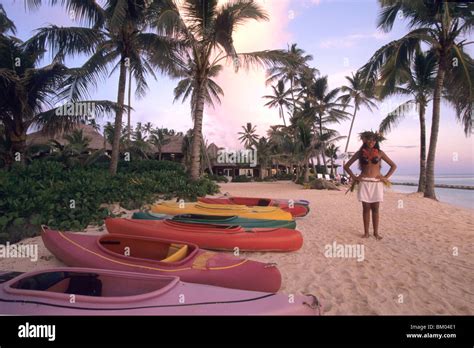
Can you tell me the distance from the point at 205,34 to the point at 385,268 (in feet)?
32.4

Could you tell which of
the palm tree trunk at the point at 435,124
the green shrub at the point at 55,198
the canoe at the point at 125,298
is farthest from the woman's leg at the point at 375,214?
the palm tree trunk at the point at 435,124

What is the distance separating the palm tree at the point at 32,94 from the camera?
8.20 meters

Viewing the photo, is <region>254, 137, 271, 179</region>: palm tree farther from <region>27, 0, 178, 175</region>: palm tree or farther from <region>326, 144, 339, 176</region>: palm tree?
<region>27, 0, 178, 175</region>: palm tree

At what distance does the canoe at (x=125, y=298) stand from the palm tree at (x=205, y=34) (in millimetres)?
8383

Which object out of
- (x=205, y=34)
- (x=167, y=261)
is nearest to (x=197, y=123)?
(x=205, y=34)

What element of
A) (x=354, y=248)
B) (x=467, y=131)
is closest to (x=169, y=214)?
(x=354, y=248)

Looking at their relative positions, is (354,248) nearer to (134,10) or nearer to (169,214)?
(169,214)

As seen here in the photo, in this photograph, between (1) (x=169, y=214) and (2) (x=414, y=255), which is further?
(1) (x=169, y=214)

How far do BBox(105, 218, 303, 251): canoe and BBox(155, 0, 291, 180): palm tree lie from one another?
22.1ft

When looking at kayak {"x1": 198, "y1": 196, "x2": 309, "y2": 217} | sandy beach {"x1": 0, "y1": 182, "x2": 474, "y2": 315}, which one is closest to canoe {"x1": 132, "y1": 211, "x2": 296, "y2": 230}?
sandy beach {"x1": 0, "y1": 182, "x2": 474, "y2": 315}

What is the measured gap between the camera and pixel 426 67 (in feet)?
43.7

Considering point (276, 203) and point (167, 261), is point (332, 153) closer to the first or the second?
point (276, 203)

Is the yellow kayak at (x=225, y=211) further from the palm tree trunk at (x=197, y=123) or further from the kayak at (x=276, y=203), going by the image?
the palm tree trunk at (x=197, y=123)

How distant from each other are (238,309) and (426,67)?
647 inches
